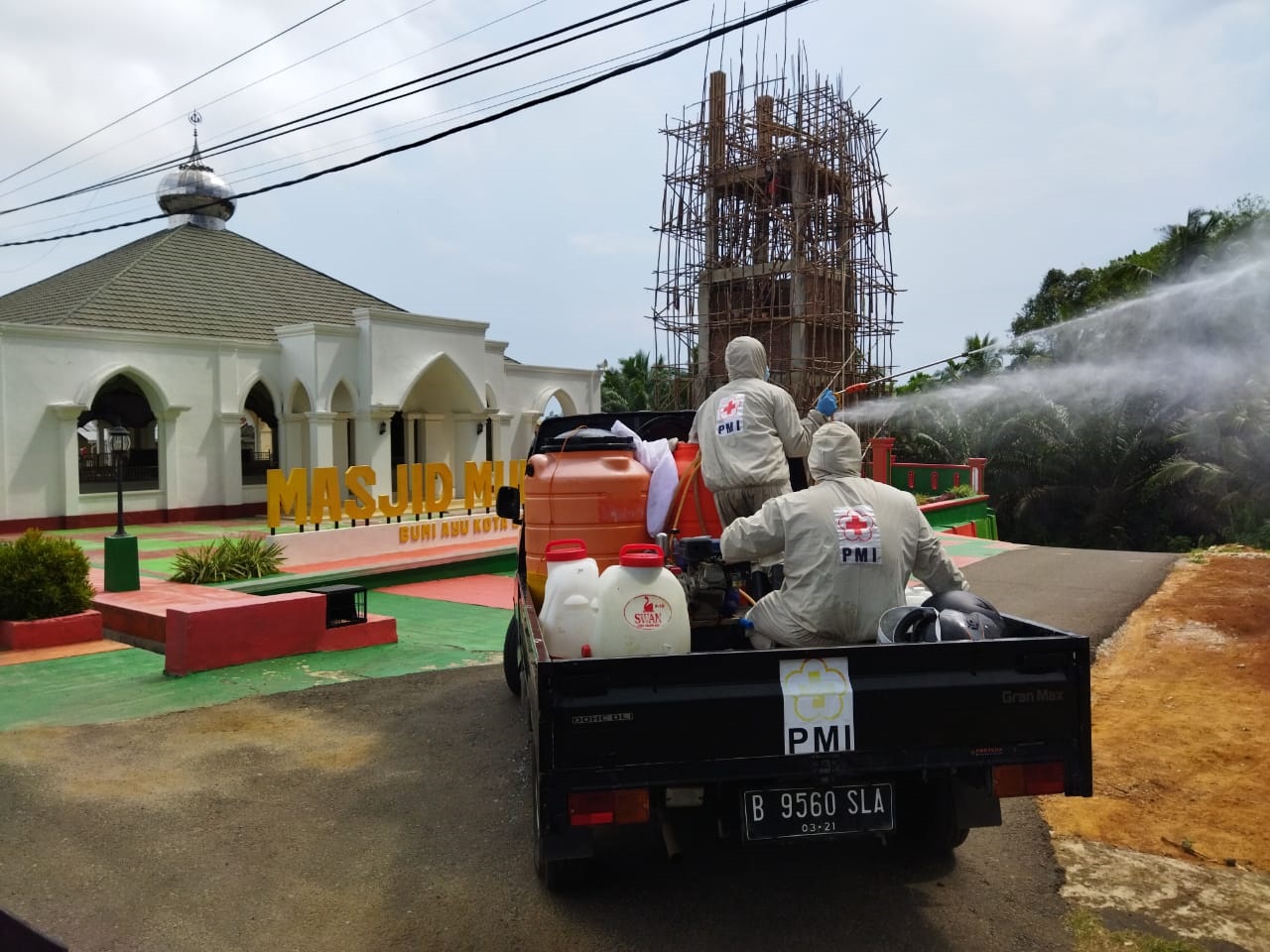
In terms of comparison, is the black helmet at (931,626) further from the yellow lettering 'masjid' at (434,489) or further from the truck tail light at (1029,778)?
the yellow lettering 'masjid' at (434,489)

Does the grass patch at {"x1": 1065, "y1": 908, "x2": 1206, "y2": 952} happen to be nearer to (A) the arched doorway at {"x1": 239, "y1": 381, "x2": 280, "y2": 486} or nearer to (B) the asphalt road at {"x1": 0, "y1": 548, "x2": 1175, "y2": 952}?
(B) the asphalt road at {"x1": 0, "y1": 548, "x2": 1175, "y2": 952}

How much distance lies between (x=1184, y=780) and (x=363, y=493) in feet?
38.6

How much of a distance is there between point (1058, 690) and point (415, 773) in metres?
3.45

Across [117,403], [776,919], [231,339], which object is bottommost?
[776,919]

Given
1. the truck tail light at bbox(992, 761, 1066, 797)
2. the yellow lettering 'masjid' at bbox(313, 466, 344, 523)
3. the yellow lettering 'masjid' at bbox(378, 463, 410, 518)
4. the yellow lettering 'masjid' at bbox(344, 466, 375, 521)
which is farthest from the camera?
the yellow lettering 'masjid' at bbox(378, 463, 410, 518)

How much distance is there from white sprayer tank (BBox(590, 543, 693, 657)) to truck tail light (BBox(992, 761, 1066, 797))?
1.22 m

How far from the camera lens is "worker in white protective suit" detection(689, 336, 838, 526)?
4812 millimetres

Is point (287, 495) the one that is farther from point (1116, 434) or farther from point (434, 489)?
point (1116, 434)

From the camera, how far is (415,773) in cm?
534

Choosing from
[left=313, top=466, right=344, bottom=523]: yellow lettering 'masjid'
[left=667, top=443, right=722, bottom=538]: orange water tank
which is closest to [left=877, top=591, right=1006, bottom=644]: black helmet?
[left=667, top=443, right=722, bottom=538]: orange water tank

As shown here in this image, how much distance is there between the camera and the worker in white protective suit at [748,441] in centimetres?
481

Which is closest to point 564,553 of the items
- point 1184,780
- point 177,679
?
point 1184,780

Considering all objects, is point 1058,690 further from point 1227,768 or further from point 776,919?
point 1227,768

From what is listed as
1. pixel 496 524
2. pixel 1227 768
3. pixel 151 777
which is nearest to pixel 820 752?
pixel 1227 768
